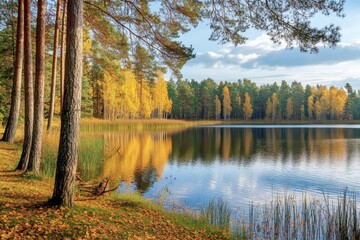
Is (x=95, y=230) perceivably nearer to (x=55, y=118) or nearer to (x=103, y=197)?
(x=103, y=197)

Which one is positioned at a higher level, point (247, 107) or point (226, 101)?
point (226, 101)

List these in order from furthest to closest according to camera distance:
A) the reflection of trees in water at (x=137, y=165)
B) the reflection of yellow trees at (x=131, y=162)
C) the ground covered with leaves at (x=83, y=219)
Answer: the reflection of yellow trees at (x=131, y=162) → the reflection of trees in water at (x=137, y=165) → the ground covered with leaves at (x=83, y=219)

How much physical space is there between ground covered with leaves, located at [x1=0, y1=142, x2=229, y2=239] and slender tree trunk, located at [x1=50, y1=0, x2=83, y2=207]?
1.43ft

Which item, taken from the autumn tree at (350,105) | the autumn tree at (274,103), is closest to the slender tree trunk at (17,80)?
the autumn tree at (274,103)

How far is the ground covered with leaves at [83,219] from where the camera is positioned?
488 cm

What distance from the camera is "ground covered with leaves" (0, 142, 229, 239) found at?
488 cm

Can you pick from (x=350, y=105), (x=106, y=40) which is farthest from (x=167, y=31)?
(x=350, y=105)

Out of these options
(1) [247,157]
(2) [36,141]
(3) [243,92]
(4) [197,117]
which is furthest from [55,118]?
(3) [243,92]

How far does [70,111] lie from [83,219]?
1965 millimetres

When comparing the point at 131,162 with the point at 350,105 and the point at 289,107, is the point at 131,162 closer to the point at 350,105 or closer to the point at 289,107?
the point at 289,107

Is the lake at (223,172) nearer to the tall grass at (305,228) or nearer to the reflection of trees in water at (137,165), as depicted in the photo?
the reflection of trees in water at (137,165)

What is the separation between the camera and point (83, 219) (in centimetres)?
A: 555

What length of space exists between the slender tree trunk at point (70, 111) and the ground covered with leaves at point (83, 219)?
0.44m

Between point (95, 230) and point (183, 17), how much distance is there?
25.2 ft
